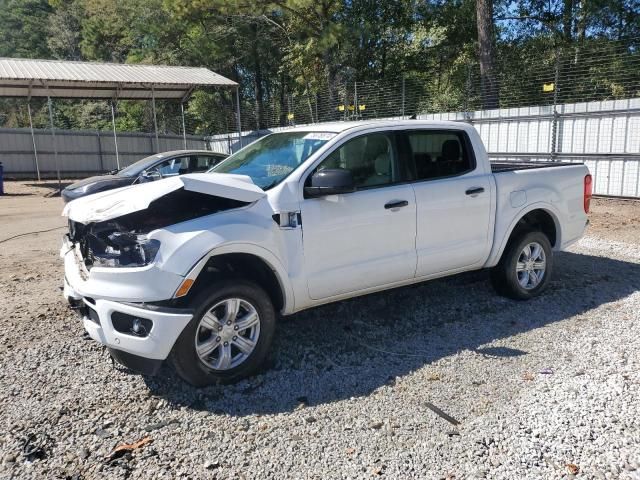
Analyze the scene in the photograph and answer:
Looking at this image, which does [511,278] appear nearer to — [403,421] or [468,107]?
[403,421]

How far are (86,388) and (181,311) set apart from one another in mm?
1015

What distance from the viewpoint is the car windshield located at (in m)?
4.37

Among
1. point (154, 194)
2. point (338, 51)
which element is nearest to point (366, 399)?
point (154, 194)

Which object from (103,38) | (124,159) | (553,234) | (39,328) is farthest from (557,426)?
(103,38)

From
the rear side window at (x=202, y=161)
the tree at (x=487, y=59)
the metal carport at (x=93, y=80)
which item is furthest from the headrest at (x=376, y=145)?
the metal carport at (x=93, y=80)

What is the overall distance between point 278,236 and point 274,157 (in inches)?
38.7

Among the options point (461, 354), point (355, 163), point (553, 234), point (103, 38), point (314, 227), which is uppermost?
point (103, 38)

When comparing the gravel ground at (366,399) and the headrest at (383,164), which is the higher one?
the headrest at (383,164)

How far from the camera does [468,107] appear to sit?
16438 mm

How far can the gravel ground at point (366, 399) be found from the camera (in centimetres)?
298

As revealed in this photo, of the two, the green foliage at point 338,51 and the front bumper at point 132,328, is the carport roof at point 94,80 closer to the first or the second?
the green foliage at point 338,51

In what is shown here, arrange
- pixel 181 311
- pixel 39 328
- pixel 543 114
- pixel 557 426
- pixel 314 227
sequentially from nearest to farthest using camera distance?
pixel 557 426, pixel 181 311, pixel 314 227, pixel 39 328, pixel 543 114

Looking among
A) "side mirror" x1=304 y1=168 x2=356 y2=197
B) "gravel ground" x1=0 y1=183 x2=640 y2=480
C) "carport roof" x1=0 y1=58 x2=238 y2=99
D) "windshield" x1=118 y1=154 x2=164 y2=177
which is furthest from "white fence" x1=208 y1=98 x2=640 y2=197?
"carport roof" x1=0 y1=58 x2=238 y2=99

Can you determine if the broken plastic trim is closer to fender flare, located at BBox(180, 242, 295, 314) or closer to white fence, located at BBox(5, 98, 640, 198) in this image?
fender flare, located at BBox(180, 242, 295, 314)
